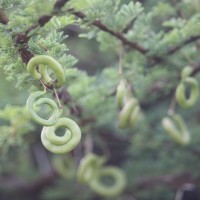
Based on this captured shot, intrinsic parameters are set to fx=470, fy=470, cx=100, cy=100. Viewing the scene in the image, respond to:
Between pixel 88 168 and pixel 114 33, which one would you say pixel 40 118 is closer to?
pixel 114 33

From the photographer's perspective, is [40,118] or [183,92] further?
[183,92]

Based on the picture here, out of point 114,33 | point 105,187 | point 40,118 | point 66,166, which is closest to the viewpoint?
point 40,118

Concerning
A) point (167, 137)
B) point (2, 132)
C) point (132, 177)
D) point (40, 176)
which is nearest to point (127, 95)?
point (2, 132)

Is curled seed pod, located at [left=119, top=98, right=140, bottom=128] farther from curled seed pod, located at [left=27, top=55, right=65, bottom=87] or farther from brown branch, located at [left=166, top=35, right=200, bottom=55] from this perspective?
curled seed pod, located at [left=27, top=55, right=65, bottom=87]

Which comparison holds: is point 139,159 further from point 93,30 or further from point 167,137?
point 93,30

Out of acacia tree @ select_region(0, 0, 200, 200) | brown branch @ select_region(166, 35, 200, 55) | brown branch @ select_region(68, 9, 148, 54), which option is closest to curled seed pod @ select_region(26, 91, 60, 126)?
acacia tree @ select_region(0, 0, 200, 200)

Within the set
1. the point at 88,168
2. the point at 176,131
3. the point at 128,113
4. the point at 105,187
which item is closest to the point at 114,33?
the point at 128,113
